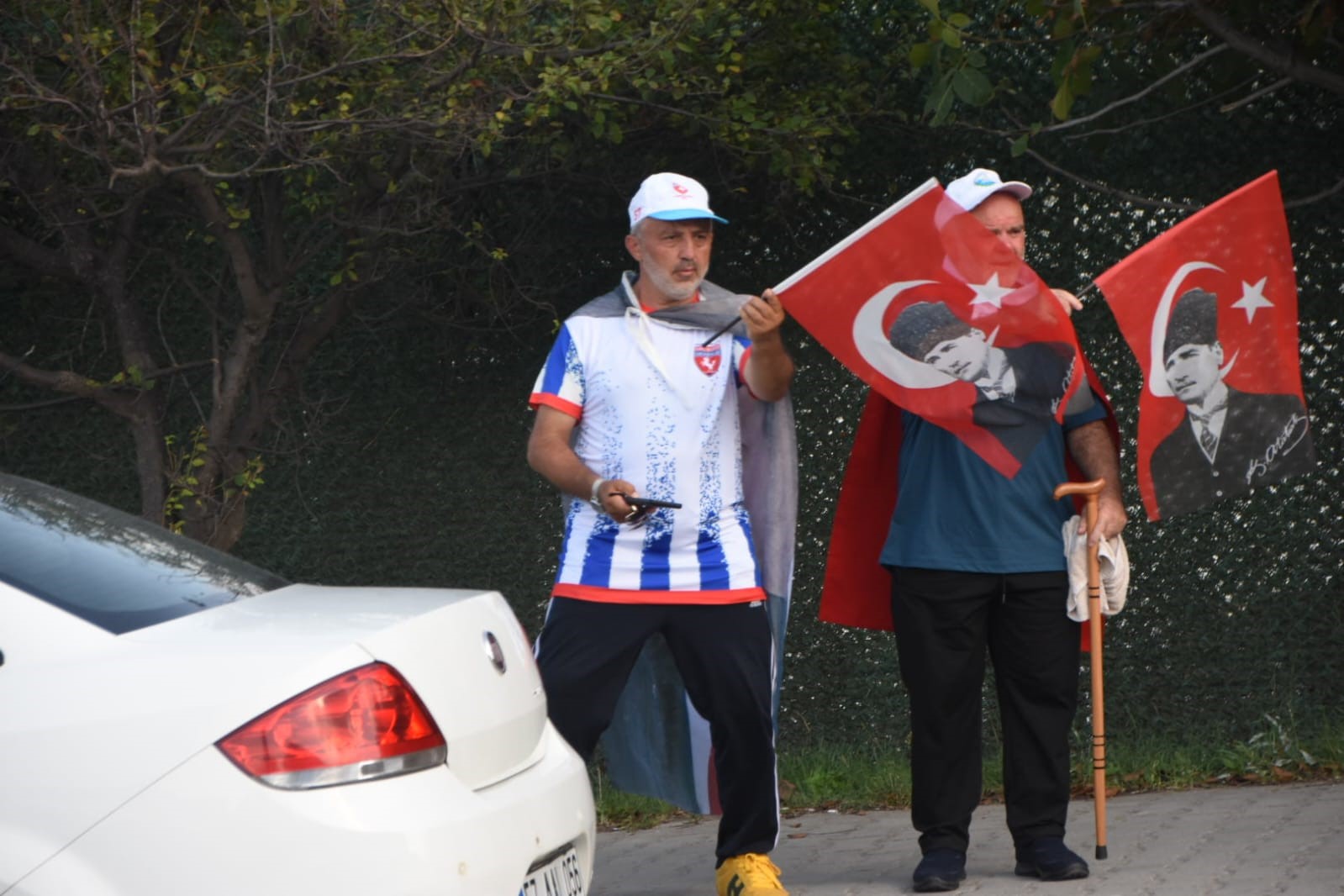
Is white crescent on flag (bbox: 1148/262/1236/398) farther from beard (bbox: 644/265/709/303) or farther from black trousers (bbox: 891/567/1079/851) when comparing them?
beard (bbox: 644/265/709/303)

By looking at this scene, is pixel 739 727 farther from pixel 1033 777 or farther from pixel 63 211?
pixel 63 211

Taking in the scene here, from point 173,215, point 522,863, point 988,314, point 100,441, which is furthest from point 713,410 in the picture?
point 100,441

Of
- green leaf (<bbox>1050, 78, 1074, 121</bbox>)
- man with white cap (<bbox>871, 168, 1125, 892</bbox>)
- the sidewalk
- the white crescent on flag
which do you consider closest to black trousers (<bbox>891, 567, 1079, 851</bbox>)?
man with white cap (<bbox>871, 168, 1125, 892</bbox>)

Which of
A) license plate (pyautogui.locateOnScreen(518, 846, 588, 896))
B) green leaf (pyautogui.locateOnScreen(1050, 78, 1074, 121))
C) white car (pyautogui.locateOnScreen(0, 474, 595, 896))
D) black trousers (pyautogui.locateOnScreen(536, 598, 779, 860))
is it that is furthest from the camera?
green leaf (pyautogui.locateOnScreen(1050, 78, 1074, 121))

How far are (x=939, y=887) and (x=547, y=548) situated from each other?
282cm

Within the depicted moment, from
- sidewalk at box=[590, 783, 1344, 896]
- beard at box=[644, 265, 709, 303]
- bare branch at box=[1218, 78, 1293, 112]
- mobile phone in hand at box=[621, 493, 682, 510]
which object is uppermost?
bare branch at box=[1218, 78, 1293, 112]

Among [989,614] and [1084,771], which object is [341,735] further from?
[1084,771]

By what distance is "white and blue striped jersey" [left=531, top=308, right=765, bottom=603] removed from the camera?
4727 millimetres

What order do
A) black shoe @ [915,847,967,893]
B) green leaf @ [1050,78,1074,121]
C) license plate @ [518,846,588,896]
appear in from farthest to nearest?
1. green leaf @ [1050,78,1074,121]
2. black shoe @ [915,847,967,893]
3. license plate @ [518,846,588,896]

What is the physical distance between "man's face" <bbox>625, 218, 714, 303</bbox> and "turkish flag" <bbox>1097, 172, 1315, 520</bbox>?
116 centimetres

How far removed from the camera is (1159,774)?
6.58 m

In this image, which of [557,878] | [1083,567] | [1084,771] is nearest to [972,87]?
[1083,567]

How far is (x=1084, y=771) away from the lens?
21.9 feet

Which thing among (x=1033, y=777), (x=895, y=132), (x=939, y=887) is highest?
(x=895, y=132)
